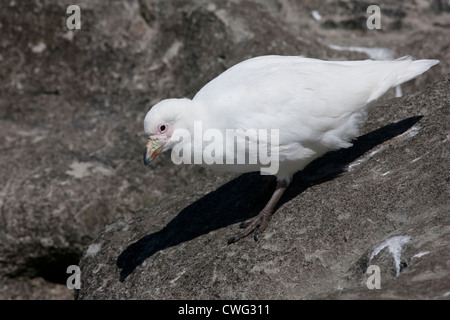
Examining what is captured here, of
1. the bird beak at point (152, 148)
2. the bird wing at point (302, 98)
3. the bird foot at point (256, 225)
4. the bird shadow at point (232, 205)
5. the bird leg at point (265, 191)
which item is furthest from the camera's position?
the bird leg at point (265, 191)

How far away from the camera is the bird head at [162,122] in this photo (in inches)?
217

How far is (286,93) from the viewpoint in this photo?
17.6ft

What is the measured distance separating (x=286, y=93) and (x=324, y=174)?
3.07 feet

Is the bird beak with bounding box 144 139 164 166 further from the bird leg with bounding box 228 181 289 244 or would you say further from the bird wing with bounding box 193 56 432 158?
the bird leg with bounding box 228 181 289 244

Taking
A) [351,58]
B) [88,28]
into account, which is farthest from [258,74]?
[88,28]

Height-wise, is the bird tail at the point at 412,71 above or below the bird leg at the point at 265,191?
above

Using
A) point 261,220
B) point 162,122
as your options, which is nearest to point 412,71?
point 261,220

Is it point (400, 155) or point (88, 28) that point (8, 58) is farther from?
point (400, 155)

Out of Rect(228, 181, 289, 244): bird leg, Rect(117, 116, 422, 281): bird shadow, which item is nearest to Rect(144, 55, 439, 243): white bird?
Rect(228, 181, 289, 244): bird leg

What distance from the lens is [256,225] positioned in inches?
217

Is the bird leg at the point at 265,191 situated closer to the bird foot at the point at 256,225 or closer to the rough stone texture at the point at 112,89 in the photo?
the rough stone texture at the point at 112,89

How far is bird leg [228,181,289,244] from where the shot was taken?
548 centimetres

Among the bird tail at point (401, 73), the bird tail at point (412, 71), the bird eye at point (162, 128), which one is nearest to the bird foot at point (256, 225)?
the bird eye at point (162, 128)
